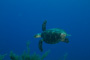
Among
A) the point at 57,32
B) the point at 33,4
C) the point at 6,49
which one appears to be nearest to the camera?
the point at 57,32

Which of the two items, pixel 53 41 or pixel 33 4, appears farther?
pixel 33 4

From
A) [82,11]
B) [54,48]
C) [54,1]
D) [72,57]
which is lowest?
[72,57]

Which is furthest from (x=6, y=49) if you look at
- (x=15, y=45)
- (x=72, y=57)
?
(x=72, y=57)

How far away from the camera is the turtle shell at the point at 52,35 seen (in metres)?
4.07

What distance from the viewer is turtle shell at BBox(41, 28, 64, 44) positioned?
4066 mm

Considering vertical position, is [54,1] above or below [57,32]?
above

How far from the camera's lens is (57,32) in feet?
13.3

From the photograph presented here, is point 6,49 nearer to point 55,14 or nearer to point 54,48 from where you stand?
point 54,48

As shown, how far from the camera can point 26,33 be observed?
2330 centimetres

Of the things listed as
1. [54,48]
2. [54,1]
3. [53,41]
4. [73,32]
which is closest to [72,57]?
[54,48]

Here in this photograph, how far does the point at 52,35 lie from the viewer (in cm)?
416

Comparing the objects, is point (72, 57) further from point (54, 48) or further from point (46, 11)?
point (46, 11)

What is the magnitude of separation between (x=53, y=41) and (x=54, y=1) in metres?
18.6

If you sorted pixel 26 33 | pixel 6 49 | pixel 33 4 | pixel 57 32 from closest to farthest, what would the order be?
pixel 57 32
pixel 6 49
pixel 33 4
pixel 26 33
